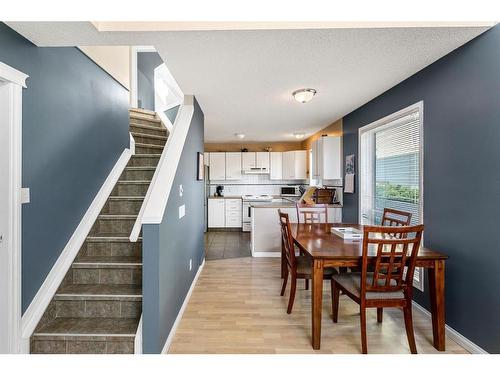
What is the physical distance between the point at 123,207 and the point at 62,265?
85cm

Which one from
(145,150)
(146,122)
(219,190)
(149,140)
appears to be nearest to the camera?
(145,150)

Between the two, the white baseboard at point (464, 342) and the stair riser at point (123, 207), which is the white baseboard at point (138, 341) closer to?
the stair riser at point (123, 207)

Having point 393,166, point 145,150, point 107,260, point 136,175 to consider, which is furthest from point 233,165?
point 107,260

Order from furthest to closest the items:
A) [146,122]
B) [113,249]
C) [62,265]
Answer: [146,122] → [113,249] → [62,265]

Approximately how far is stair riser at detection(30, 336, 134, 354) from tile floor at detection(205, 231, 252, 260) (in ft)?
8.31

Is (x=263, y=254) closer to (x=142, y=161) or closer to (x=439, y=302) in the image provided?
(x=142, y=161)

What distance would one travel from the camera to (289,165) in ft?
21.7

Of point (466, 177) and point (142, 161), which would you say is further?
point (142, 161)

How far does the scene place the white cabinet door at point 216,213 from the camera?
21.8 feet

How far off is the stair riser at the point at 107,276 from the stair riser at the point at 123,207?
75 centimetres

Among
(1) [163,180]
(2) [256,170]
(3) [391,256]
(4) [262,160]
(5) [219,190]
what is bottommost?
(3) [391,256]

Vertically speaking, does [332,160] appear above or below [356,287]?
above

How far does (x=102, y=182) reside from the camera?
285cm

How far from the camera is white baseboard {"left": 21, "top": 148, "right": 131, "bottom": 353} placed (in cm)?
178
